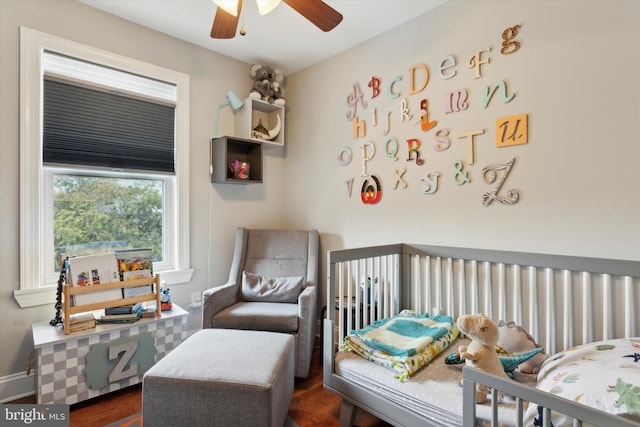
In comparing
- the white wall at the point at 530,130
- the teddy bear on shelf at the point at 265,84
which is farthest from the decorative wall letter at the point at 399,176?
the teddy bear on shelf at the point at 265,84

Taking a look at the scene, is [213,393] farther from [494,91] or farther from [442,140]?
[494,91]

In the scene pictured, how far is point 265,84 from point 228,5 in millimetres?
1449

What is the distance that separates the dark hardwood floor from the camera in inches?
67.9

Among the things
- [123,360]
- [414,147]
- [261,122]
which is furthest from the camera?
[261,122]

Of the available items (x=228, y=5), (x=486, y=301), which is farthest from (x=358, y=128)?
(x=486, y=301)

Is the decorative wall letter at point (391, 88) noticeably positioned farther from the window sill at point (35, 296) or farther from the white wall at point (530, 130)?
the window sill at point (35, 296)

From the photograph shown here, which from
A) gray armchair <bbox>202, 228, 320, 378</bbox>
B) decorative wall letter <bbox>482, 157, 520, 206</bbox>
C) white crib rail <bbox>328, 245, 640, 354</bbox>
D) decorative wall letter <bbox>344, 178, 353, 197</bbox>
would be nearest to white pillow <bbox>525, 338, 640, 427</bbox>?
white crib rail <bbox>328, 245, 640, 354</bbox>

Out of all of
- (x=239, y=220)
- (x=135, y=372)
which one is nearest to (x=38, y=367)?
(x=135, y=372)

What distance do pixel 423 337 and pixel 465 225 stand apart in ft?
2.43

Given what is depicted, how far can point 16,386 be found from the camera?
1923 mm

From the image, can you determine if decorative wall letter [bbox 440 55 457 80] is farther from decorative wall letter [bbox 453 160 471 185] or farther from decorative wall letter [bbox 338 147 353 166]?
decorative wall letter [bbox 338 147 353 166]

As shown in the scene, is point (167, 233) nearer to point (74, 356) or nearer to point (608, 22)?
point (74, 356)

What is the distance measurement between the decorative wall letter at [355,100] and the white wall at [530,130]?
46mm

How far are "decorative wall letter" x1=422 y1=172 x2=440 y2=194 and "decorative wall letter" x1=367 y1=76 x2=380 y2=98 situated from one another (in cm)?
76
